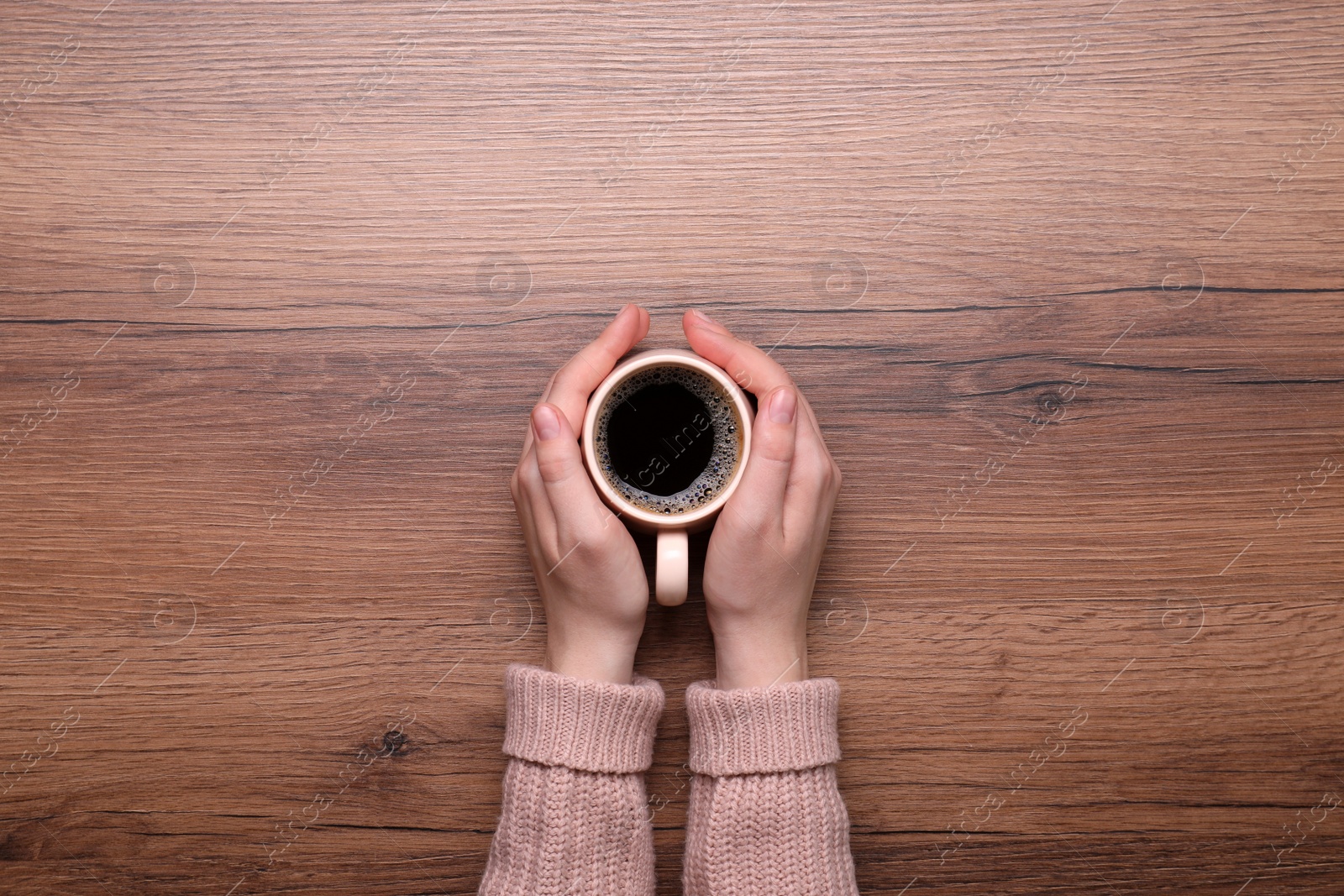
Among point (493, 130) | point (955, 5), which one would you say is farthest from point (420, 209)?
point (955, 5)

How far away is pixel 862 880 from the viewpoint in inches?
36.0

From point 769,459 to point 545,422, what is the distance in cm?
22

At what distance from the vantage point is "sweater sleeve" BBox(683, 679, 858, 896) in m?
0.80

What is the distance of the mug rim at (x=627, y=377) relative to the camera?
76cm

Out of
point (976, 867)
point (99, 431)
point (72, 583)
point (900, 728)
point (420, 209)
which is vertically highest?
point (420, 209)

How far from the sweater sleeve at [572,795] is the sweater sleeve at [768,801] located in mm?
69

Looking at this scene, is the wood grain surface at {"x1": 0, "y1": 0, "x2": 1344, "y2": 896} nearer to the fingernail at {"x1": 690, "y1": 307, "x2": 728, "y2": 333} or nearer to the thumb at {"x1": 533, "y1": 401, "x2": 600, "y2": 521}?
the fingernail at {"x1": 690, "y1": 307, "x2": 728, "y2": 333}

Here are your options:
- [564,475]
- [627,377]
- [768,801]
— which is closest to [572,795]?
[768,801]

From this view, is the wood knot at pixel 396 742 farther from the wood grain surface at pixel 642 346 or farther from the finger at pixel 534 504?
the finger at pixel 534 504

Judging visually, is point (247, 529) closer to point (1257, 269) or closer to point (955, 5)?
point (955, 5)

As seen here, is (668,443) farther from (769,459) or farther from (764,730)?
(764,730)

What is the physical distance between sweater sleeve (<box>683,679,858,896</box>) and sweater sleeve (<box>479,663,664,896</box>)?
0.22 feet

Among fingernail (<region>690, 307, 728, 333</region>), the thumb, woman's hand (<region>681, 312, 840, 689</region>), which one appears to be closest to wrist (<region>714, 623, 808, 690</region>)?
woman's hand (<region>681, 312, 840, 689</region>)

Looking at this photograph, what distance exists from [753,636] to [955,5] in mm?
772
